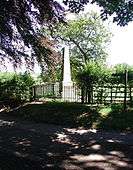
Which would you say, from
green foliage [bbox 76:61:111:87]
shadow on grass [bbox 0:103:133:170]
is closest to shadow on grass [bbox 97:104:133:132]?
shadow on grass [bbox 0:103:133:170]

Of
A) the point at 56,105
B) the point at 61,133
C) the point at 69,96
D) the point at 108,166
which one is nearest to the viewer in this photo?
the point at 108,166

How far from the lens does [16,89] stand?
78.1 ft

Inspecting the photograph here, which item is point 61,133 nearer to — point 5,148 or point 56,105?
point 5,148

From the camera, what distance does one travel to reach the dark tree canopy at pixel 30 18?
13.5 m

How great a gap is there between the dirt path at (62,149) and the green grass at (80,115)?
1.09m

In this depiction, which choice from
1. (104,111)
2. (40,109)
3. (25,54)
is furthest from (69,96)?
(25,54)

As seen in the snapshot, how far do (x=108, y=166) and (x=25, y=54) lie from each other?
7435 millimetres

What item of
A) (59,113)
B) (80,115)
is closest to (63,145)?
(80,115)

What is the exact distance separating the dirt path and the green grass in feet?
3.56

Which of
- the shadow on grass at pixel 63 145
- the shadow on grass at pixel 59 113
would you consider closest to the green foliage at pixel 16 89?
the shadow on grass at pixel 59 113

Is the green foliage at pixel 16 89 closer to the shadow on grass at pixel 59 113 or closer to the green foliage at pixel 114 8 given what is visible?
the shadow on grass at pixel 59 113

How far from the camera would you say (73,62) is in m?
61.7

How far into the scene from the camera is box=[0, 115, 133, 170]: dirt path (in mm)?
9656

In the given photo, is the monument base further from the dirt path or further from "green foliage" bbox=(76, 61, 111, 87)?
the dirt path
